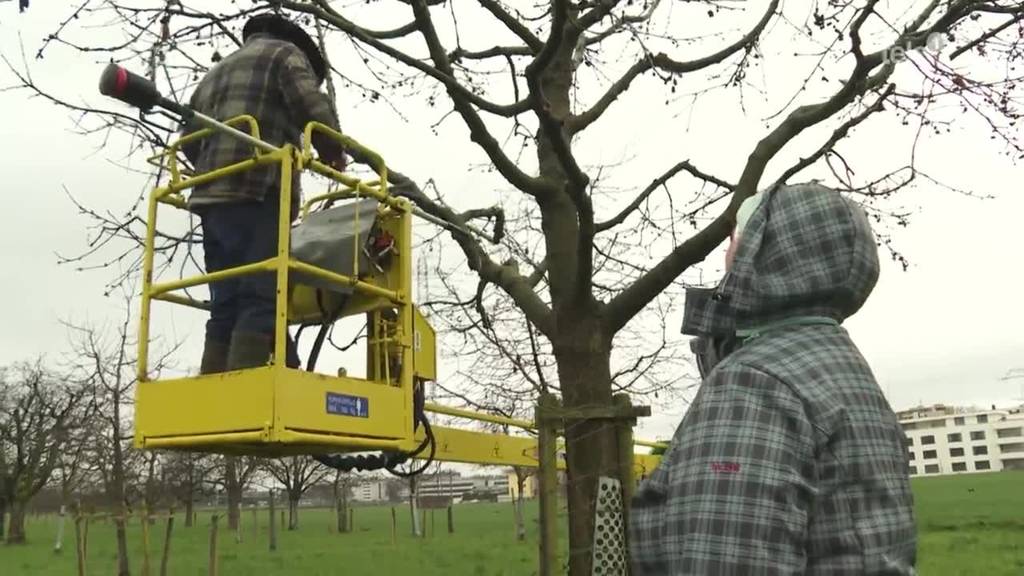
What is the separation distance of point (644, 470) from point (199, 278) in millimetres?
5028

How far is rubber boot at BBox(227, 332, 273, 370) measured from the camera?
13.3ft

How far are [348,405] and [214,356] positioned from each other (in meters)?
0.84

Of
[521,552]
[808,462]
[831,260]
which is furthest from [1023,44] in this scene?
[521,552]

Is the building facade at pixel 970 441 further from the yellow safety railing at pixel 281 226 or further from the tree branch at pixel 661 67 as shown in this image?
the yellow safety railing at pixel 281 226

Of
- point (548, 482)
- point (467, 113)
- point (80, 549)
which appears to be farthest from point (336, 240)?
point (80, 549)

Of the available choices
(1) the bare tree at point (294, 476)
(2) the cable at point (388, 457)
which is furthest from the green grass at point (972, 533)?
(1) the bare tree at point (294, 476)

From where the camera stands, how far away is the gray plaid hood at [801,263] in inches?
78.5

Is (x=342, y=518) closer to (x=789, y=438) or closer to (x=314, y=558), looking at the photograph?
(x=314, y=558)

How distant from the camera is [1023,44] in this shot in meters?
5.37

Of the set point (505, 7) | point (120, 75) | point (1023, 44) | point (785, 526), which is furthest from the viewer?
point (505, 7)

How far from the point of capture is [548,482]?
15.4 feet

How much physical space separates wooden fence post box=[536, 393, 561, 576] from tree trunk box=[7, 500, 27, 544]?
4509cm

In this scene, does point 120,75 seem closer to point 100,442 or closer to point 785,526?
point 785,526

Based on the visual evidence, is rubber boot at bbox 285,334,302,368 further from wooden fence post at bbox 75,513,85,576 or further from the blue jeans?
wooden fence post at bbox 75,513,85,576
